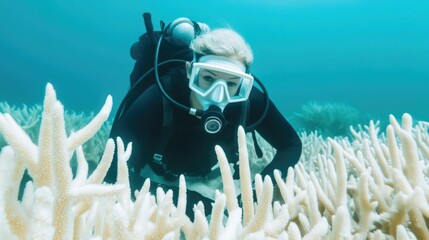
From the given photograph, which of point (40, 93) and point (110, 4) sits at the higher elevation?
point (110, 4)

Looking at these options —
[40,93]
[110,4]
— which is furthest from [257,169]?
[110,4]

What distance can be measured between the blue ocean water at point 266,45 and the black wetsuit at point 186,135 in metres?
68.4

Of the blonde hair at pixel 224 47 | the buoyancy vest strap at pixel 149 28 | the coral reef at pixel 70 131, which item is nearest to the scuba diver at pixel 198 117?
the blonde hair at pixel 224 47

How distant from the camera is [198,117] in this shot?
320cm

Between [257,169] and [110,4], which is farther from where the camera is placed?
[110,4]

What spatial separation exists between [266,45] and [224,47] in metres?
92.9

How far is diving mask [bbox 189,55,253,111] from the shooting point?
9.75 feet

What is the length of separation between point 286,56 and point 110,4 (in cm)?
4318

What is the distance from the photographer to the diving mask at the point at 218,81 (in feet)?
9.75

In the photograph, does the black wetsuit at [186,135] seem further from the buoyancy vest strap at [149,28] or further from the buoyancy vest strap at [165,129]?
the buoyancy vest strap at [149,28]

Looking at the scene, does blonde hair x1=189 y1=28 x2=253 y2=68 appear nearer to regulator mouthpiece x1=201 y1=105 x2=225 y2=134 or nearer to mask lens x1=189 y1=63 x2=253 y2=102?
mask lens x1=189 y1=63 x2=253 y2=102

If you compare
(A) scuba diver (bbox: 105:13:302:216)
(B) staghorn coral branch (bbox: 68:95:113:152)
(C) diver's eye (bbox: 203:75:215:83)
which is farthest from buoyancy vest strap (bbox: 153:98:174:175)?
(B) staghorn coral branch (bbox: 68:95:113:152)

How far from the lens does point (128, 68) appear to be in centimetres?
9319

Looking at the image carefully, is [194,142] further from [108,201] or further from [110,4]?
[110,4]
